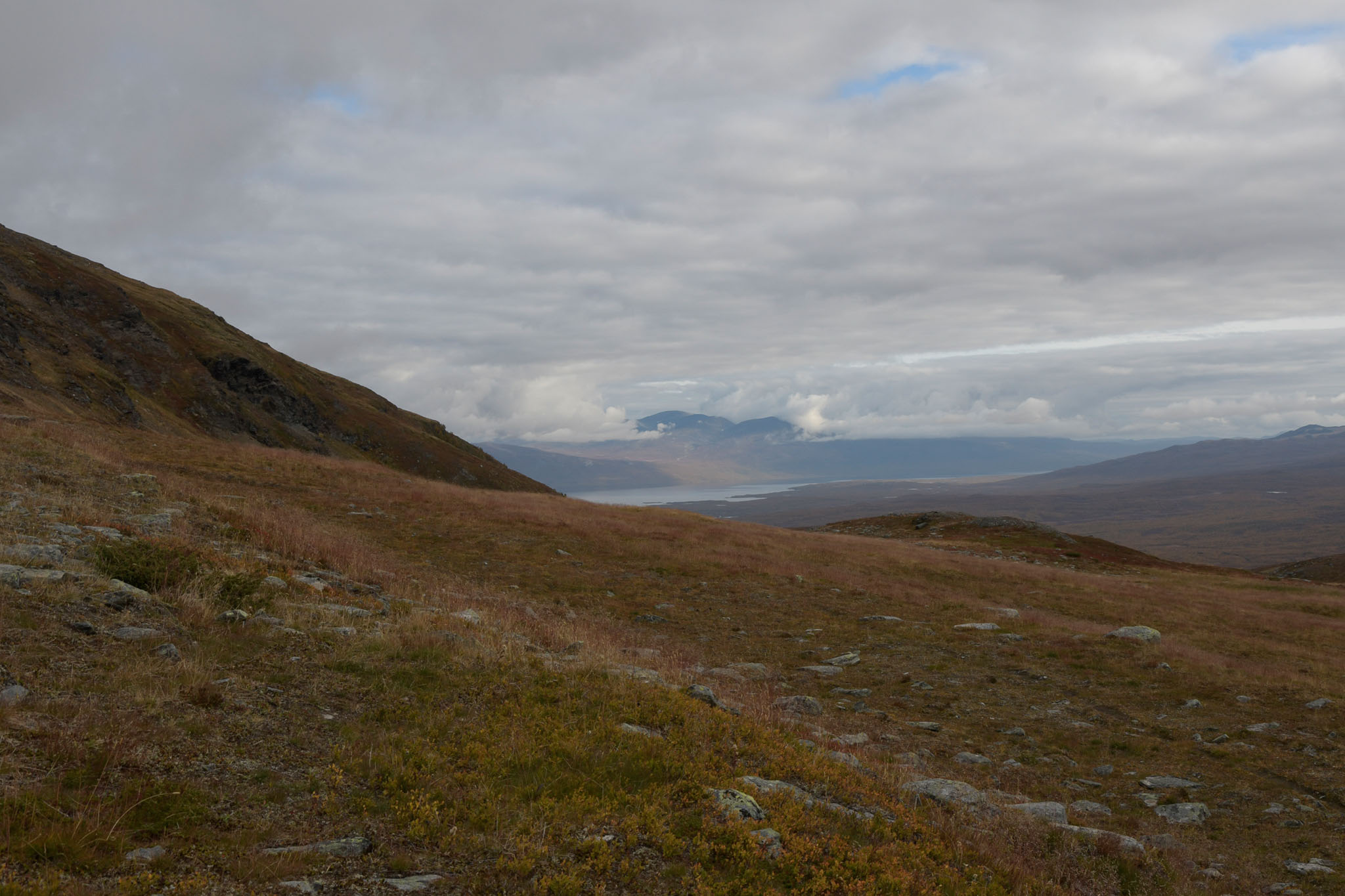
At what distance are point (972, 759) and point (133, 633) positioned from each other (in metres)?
13.6

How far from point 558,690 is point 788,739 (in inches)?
137

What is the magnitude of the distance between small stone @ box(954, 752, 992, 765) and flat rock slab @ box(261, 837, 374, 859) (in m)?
10.5

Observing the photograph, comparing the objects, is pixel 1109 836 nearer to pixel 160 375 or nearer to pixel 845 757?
pixel 845 757

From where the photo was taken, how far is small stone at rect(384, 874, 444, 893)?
5652mm

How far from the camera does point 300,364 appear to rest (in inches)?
4429

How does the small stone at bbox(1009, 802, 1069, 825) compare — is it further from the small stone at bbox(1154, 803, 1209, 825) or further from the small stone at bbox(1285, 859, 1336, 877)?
the small stone at bbox(1285, 859, 1336, 877)

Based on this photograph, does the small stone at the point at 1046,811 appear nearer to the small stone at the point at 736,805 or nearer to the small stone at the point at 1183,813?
the small stone at the point at 1183,813

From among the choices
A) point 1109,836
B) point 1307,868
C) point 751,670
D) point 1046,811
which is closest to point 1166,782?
point 1307,868

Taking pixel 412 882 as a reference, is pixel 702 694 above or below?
below

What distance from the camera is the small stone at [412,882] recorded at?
5.65m

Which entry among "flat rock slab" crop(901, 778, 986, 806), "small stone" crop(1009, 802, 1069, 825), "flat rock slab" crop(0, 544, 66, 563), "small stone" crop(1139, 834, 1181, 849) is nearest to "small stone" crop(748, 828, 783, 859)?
"flat rock slab" crop(901, 778, 986, 806)

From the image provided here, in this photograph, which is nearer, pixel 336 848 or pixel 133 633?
pixel 336 848

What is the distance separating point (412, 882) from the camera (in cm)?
576

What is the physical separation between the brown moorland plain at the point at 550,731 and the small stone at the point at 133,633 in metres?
0.07
